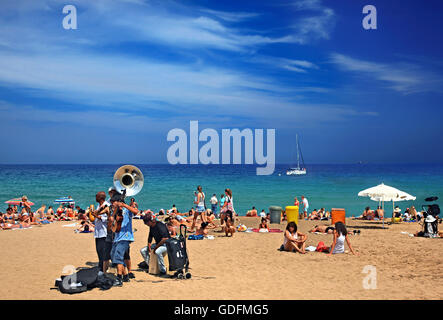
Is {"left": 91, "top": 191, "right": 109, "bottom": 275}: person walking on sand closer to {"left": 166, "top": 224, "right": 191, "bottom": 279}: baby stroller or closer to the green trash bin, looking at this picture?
{"left": 166, "top": 224, "right": 191, "bottom": 279}: baby stroller

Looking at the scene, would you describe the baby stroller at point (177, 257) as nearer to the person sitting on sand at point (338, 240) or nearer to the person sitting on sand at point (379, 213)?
the person sitting on sand at point (338, 240)

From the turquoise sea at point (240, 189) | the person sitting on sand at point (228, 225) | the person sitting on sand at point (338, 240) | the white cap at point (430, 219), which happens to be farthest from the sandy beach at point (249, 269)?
the turquoise sea at point (240, 189)

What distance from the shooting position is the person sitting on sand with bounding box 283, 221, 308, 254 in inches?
445

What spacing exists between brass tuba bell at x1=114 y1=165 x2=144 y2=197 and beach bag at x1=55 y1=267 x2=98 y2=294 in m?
1.69

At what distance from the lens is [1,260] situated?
10039mm

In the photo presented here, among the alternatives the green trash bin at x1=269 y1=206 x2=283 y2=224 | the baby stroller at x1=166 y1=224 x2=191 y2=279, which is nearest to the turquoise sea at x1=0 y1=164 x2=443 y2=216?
the green trash bin at x1=269 y1=206 x2=283 y2=224

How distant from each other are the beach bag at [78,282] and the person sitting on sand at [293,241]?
5.70 metres

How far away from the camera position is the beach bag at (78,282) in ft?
23.5

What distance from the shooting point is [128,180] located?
850 centimetres

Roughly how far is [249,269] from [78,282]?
147 inches

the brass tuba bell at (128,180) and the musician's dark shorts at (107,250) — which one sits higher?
the brass tuba bell at (128,180)

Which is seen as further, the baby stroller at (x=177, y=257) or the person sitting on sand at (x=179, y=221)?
the person sitting on sand at (x=179, y=221)

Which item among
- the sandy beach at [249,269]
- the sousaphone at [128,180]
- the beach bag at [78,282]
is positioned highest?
the sousaphone at [128,180]
